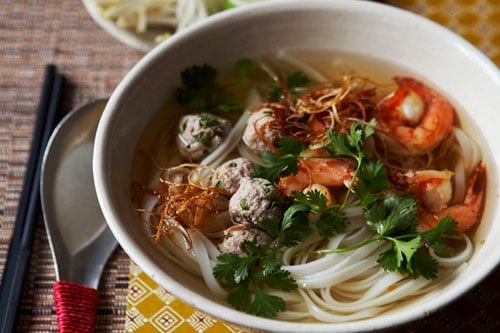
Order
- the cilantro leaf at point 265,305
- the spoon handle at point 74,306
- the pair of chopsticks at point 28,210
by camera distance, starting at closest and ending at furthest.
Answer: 1. the cilantro leaf at point 265,305
2. the spoon handle at point 74,306
3. the pair of chopsticks at point 28,210

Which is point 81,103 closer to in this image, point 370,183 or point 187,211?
point 187,211

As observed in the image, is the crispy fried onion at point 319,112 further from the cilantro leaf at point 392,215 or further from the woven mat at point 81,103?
the woven mat at point 81,103

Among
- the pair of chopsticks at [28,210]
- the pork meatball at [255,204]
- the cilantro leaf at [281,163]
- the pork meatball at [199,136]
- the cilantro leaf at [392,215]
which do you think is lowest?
the pair of chopsticks at [28,210]

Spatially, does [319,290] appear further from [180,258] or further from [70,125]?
[70,125]

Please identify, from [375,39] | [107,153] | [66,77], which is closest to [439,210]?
[375,39]

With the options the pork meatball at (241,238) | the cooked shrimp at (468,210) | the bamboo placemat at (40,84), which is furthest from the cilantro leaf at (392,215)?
the bamboo placemat at (40,84)

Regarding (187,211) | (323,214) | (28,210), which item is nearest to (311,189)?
(323,214)

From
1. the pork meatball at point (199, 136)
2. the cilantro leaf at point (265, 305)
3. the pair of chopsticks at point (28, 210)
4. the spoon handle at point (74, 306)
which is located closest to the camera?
the cilantro leaf at point (265, 305)
